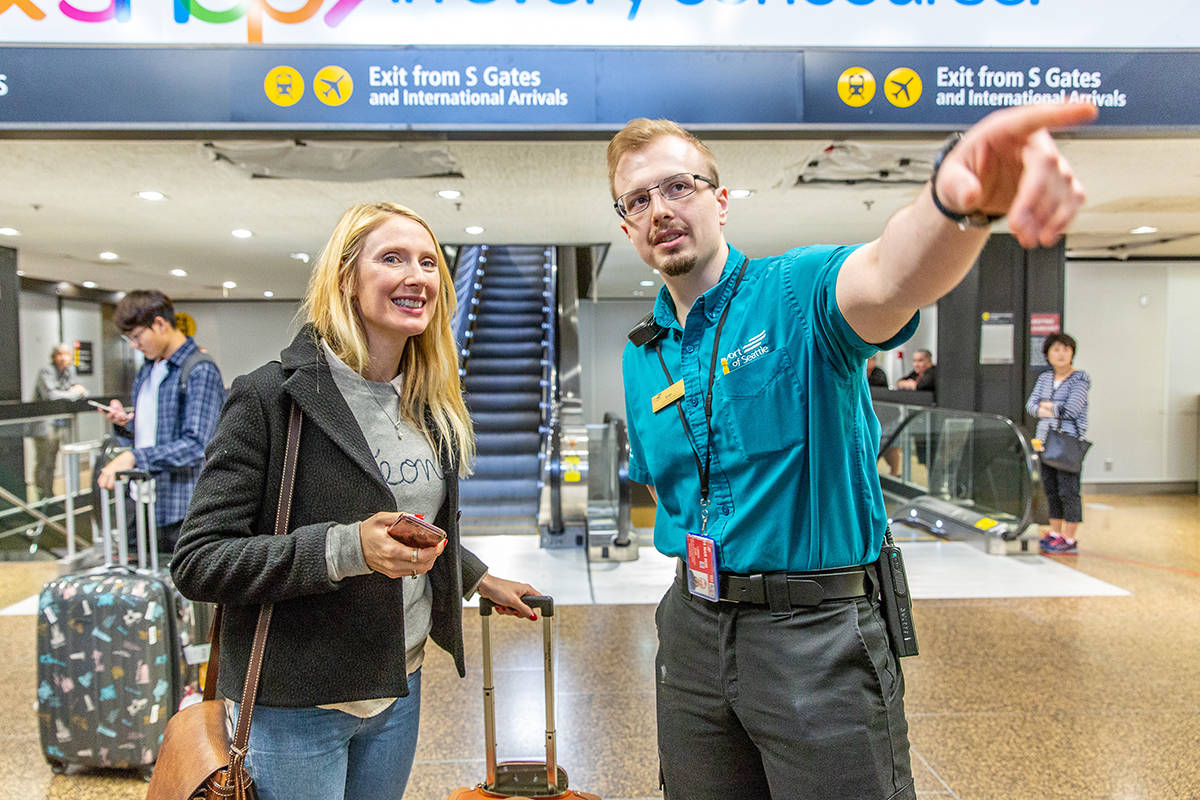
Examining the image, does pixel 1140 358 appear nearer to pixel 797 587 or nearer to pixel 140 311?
pixel 797 587

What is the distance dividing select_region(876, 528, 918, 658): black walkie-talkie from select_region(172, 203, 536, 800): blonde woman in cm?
85

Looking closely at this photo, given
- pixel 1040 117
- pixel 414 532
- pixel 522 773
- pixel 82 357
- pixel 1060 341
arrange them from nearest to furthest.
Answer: pixel 1040 117 < pixel 414 532 < pixel 522 773 < pixel 1060 341 < pixel 82 357

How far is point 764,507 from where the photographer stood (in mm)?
1407

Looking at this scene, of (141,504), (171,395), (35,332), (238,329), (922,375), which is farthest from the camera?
(238,329)

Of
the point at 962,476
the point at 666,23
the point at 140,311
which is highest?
the point at 666,23

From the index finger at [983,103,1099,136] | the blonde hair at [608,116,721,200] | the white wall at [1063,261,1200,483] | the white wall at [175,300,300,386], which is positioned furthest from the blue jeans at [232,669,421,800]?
the white wall at [175,300,300,386]

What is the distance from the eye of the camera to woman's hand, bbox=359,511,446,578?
3.95 ft

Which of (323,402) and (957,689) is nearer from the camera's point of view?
(323,402)

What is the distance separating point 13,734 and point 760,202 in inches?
251

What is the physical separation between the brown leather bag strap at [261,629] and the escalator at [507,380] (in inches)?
192

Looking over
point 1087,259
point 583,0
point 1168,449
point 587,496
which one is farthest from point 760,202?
point 1168,449

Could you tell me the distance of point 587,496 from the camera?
6500mm

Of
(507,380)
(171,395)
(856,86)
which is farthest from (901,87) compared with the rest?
(507,380)

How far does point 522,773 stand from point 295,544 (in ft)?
3.87
